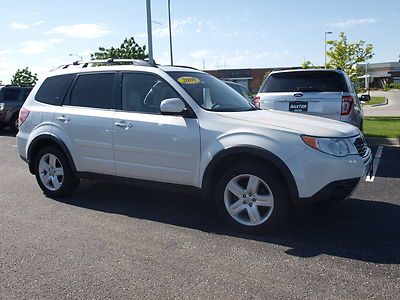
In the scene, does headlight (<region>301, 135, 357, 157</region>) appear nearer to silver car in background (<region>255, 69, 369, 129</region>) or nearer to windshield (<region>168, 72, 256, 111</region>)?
windshield (<region>168, 72, 256, 111</region>)

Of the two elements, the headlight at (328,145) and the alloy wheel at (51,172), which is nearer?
the headlight at (328,145)

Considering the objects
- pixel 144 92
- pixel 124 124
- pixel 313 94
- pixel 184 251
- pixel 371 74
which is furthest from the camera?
pixel 371 74

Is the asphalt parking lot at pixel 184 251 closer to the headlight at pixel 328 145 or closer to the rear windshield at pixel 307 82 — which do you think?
the headlight at pixel 328 145

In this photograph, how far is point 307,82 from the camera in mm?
8125

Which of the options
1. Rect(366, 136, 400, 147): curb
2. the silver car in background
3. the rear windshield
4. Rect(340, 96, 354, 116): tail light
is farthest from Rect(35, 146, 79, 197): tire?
Rect(366, 136, 400, 147): curb

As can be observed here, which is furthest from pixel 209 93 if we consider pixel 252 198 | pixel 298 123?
pixel 252 198

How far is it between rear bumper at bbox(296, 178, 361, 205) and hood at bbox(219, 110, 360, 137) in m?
0.48

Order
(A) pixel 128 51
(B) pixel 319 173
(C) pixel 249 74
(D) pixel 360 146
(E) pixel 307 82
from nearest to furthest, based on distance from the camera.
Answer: (B) pixel 319 173 → (D) pixel 360 146 → (E) pixel 307 82 → (A) pixel 128 51 → (C) pixel 249 74

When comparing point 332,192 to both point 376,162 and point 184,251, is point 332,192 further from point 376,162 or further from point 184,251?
point 376,162

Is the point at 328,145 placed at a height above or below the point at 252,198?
above

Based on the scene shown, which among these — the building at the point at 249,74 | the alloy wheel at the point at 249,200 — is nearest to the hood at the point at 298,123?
the alloy wheel at the point at 249,200

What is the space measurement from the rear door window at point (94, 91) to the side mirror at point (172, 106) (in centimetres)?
94

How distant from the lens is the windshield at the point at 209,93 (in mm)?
5172

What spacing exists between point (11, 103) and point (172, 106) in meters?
12.8
